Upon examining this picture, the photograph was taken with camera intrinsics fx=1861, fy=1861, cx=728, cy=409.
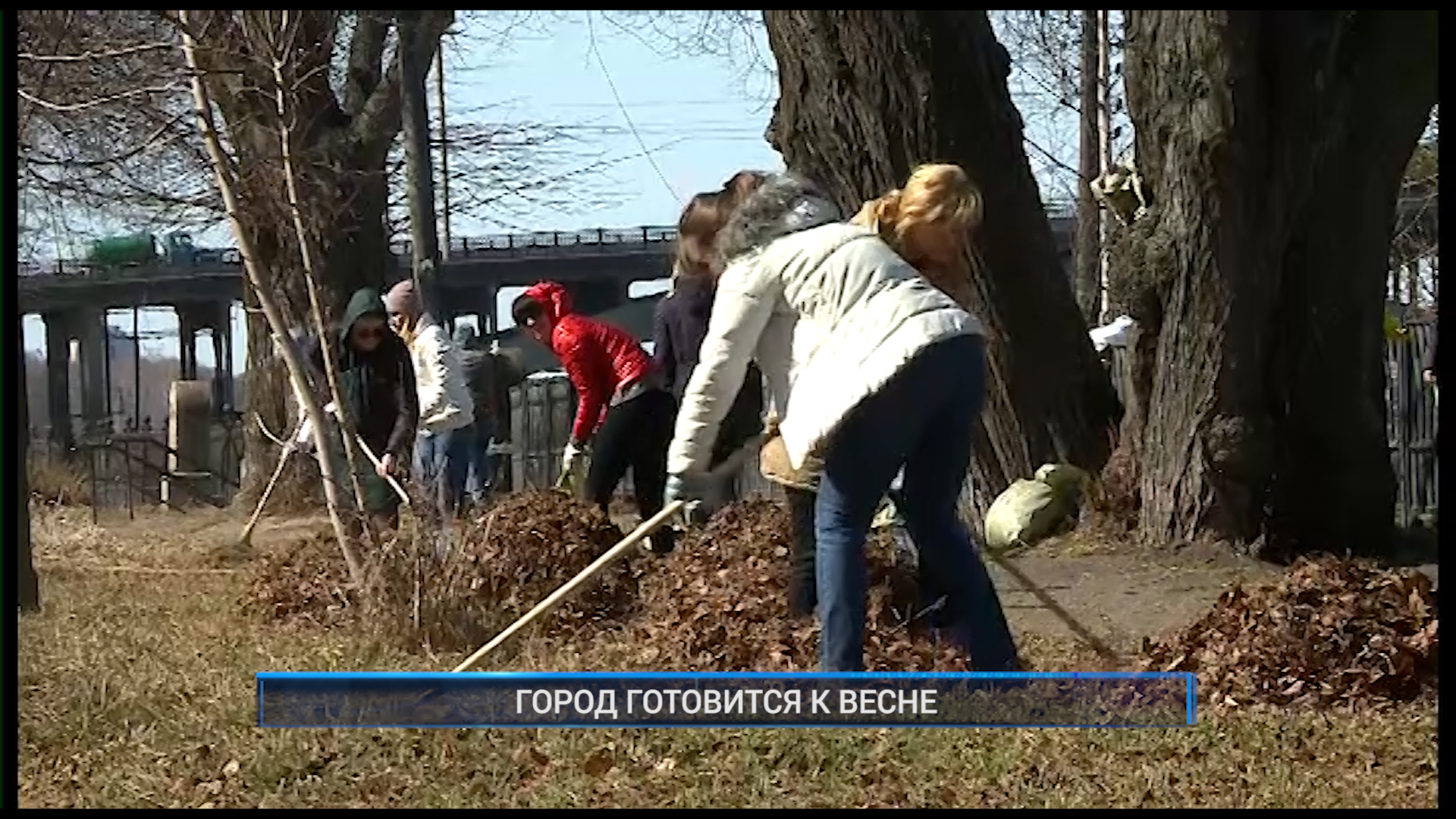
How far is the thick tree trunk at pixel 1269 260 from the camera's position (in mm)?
6219

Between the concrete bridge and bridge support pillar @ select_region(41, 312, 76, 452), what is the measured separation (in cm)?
2

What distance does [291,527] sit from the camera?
9438 mm

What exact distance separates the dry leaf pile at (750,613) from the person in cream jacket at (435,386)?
2343 millimetres

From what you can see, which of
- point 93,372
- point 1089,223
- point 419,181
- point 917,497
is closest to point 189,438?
point 93,372

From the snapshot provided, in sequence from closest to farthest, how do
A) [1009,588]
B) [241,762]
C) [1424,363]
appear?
[241,762]
[1009,588]
[1424,363]

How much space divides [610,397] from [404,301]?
107 centimetres

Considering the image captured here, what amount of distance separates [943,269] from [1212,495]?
2.21 metres

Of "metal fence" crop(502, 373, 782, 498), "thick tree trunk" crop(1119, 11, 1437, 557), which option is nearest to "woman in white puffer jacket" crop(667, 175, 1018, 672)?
"thick tree trunk" crop(1119, 11, 1437, 557)

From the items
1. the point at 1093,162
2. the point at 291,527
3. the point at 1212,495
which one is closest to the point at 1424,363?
the point at 1212,495

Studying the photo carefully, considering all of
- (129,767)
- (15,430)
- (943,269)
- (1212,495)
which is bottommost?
(129,767)

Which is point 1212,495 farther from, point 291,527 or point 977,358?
point 291,527

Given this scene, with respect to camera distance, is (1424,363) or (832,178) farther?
(1424,363)

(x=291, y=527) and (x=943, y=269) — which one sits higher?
(x=943, y=269)

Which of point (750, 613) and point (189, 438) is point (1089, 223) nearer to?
point (189, 438)
